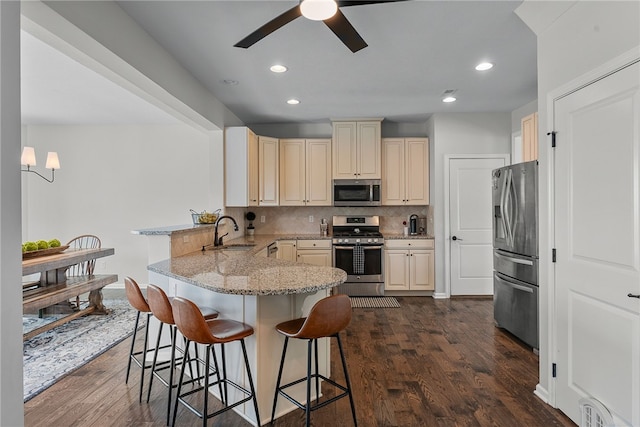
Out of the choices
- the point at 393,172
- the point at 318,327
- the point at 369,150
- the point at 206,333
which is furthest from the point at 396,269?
the point at 206,333

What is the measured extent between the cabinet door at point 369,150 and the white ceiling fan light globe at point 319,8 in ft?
11.5

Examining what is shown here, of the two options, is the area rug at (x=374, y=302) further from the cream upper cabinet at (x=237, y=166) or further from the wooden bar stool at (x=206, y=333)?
the wooden bar stool at (x=206, y=333)

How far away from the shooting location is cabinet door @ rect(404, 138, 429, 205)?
18.2ft

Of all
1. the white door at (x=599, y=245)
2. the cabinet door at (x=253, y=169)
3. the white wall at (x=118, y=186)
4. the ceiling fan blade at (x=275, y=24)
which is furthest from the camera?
the white wall at (x=118, y=186)

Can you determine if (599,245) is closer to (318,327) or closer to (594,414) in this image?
(594,414)

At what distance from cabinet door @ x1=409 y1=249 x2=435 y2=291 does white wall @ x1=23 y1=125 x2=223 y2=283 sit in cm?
341

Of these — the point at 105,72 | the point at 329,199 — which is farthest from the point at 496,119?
the point at 105,72

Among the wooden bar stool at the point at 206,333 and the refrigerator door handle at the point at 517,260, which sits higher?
the refrigerator door handle at the point at 517,260

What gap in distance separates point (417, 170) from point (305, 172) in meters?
1.72

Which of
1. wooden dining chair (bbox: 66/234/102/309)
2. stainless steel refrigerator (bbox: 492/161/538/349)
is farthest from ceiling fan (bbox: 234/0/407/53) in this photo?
wooden dining chair (bbox: 66/234/102/309)

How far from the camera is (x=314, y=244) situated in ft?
17.5

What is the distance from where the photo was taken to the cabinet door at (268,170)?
212 inches

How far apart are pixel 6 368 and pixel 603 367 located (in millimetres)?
2617

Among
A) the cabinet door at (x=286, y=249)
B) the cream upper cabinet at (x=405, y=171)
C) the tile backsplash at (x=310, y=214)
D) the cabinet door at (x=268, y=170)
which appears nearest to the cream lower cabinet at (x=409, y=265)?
the tile backsplash at (x=310, y=214)
